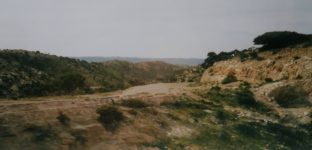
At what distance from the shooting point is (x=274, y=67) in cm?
1576

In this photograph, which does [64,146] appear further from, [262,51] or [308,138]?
[262,51]

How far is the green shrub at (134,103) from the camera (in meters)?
9.51

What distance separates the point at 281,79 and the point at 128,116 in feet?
38.8

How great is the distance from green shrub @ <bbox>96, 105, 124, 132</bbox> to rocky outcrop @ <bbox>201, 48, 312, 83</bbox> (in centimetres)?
1227

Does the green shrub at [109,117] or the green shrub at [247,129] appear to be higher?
the green shrub at [109,117]

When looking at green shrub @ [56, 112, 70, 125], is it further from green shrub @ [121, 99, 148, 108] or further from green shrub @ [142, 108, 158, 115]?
green shrub @ [142, 108, 158, 115]

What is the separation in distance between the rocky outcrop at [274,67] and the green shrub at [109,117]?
40.2ft

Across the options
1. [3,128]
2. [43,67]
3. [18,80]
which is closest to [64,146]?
[3,128]

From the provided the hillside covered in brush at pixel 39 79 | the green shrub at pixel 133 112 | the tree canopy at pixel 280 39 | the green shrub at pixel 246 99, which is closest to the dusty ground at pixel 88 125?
the green shrub at pixel 133 112

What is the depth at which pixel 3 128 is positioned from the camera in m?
5.92

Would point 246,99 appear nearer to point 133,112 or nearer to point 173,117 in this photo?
point 173,117

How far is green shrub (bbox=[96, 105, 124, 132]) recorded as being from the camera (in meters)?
7.37

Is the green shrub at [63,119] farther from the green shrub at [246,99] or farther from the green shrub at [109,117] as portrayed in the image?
the green shrub at [246,99]

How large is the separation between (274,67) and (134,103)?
481 inches
